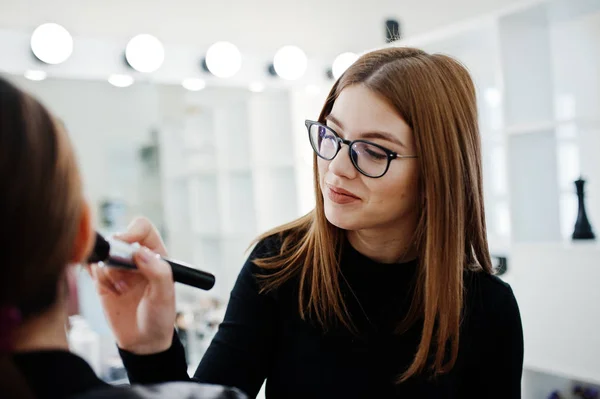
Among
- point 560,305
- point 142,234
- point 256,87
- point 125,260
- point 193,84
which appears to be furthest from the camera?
point 256,87

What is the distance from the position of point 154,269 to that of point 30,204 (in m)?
0.29

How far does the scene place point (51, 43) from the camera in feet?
4.57

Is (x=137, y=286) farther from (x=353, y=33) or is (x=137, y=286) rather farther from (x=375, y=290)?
(x=353, y=33)

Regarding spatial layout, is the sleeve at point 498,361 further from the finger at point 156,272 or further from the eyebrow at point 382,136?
the finger at point 156,272

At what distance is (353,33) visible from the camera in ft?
6.73

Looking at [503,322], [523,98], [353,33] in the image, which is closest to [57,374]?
[503,322]

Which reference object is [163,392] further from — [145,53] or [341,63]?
[341,63]

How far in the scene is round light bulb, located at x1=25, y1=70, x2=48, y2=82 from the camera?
1378 millimetres

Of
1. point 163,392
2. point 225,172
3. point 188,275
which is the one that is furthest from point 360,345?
point 225,172

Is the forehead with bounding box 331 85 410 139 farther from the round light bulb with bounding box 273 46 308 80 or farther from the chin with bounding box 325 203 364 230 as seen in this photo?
the round light bulb with bounding box 273 46 308 80

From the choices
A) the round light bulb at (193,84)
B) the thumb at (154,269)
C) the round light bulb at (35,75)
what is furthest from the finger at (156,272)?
the round light bulb at (193,84)

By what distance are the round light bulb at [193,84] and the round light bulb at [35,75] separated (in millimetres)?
352

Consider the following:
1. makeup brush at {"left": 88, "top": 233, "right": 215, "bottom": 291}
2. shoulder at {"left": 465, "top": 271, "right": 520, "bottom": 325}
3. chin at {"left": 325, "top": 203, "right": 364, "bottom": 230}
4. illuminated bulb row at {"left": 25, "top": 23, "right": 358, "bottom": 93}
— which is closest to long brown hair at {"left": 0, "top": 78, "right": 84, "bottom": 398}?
makeup brush at {"left": 88, "top": 233, "right": 215, "bottom": 291}

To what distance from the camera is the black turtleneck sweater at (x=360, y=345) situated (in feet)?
2.98
